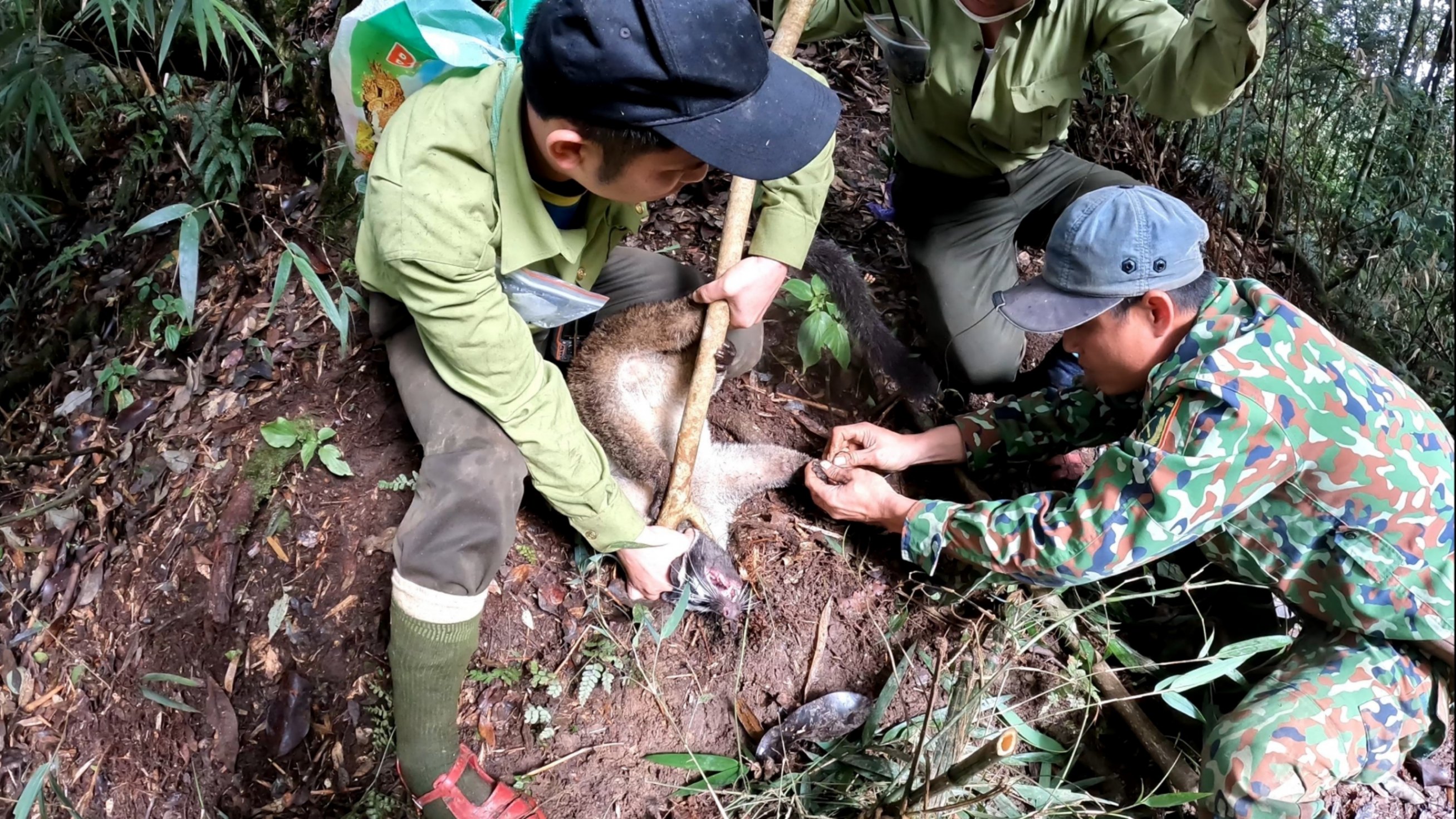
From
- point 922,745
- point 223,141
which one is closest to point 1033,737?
point 922,745

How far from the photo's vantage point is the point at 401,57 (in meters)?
2.51

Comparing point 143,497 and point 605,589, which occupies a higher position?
point 605,589

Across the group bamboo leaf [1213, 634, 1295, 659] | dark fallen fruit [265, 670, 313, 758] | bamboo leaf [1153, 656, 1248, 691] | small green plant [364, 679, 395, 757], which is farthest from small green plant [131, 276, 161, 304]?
bamboo leaf [1213, 634, 1295, 659]

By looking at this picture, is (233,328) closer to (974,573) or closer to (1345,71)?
(974,573)

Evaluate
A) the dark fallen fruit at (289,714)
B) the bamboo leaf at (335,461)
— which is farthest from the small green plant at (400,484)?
the dark fallen fruit at (289,714)

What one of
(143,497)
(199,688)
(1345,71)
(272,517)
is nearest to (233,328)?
(143,497)

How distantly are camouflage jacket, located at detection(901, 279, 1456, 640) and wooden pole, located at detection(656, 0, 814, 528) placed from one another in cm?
120

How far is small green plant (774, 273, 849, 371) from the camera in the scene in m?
3.32

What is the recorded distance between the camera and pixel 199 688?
2828 millimetres

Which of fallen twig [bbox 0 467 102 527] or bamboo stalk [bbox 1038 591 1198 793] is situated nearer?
bamboo stalk [bbox 1038 591 1198 793]

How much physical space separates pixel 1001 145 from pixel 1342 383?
73.6 inches

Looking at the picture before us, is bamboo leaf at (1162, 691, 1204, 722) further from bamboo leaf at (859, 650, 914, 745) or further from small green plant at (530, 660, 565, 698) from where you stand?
small green plant at (530, 660, 565, 698)

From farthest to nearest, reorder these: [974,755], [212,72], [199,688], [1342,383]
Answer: [212,72]
[199,688]
[1342,383]
[974,755]

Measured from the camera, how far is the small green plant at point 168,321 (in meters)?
3.76
